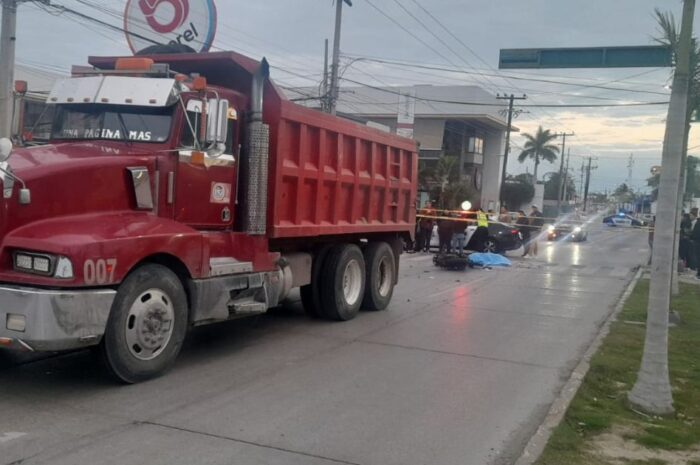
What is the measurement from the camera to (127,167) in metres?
6.45

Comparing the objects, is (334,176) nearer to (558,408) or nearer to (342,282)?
(342,282)

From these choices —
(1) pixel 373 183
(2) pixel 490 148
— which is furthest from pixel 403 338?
(2) pixel 490 148

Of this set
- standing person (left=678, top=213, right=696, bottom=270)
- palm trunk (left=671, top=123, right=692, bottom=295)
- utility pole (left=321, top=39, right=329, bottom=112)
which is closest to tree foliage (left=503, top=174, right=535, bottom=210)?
Answer: utility pole (left=321, top=39, right=329, bottom=112)

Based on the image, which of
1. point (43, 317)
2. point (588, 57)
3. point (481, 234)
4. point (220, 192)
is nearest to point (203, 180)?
point (220, 192)

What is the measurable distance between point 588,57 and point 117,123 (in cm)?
822

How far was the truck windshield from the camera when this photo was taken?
693 cm

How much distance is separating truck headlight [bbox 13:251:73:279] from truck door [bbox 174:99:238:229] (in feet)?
5.19

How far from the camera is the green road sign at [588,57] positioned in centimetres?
1011

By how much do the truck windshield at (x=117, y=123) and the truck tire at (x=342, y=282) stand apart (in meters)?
3.83

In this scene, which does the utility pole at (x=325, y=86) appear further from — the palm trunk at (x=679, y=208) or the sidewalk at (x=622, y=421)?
the sidewalk at (x=622, y=421)

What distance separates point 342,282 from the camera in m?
10.2

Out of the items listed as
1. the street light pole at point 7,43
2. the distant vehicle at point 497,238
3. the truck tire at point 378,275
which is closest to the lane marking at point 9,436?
the truck tire at point 378,275

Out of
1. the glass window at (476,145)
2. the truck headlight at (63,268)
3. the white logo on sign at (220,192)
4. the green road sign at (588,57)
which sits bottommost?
the truck headlight at (63,268)

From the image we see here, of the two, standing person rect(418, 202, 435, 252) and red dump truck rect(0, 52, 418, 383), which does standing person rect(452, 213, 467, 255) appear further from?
red dump truck rect(0, 52, 418, 383)
